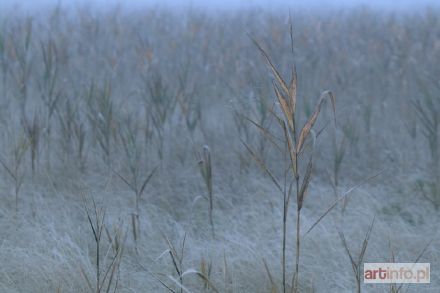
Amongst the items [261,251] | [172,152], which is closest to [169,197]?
[172,152]

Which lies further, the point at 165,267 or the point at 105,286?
the point at 165,267

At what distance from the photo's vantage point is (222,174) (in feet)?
9.65

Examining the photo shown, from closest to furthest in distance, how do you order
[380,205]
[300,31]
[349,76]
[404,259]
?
[404,259], [380,205], [349,76], [300,31]

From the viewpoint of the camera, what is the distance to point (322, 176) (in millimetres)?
2961

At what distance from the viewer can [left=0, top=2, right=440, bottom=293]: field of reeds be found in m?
1.97

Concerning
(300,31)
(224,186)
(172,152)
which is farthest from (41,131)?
(300,31)

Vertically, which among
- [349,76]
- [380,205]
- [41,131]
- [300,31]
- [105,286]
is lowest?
[105,286]

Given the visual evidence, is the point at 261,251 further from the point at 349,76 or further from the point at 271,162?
the point at 349,76

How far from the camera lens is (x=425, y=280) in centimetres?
186

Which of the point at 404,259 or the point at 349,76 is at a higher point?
the point at 349,76

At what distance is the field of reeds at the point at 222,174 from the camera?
1968 millimetres

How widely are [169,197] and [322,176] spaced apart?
68cm

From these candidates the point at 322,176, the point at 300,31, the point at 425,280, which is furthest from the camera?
the point at 300,31

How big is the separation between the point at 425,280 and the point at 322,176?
1.13 metres
